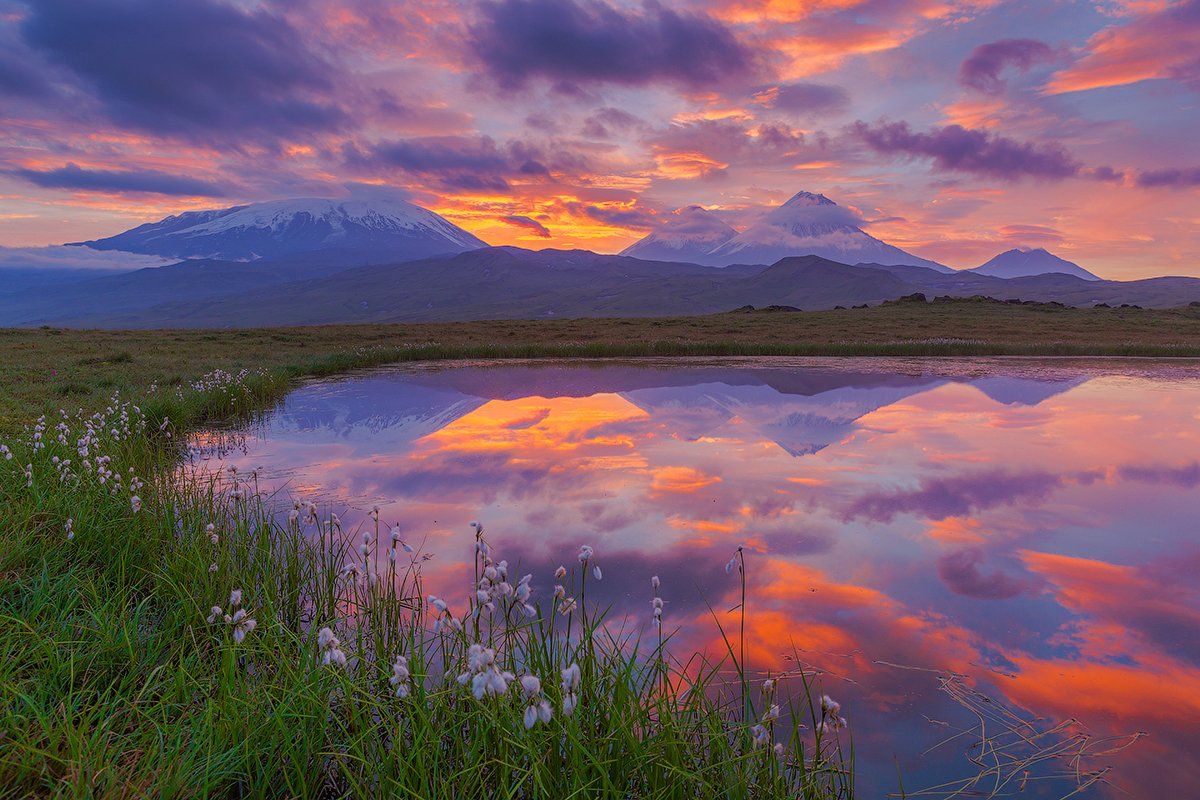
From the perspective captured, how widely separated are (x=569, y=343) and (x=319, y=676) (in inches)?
1768

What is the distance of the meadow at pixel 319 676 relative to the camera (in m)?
3.78

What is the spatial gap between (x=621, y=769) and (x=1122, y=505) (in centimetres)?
1237

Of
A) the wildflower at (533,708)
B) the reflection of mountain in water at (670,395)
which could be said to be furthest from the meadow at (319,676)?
the reflection of mountain in water at (670,395)

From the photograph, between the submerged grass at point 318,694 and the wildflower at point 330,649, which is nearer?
the wildflower at point 330,649

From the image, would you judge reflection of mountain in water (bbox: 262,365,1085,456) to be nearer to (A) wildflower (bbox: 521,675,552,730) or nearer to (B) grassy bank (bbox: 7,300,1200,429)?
(B) grassy bank (bbox: 7,300,1200,429)

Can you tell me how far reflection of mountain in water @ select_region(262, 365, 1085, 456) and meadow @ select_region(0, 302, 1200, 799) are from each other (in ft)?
25.6

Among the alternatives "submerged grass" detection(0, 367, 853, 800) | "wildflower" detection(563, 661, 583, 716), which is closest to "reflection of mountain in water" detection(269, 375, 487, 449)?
"submerged grass" detection(0, 367, 853, 800)

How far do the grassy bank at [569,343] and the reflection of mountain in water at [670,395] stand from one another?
246 inches

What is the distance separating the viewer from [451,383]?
30484 mm

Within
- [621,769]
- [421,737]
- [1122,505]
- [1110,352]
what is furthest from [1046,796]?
[1110,352]

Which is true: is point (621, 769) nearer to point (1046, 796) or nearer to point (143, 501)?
point (1046, 796)

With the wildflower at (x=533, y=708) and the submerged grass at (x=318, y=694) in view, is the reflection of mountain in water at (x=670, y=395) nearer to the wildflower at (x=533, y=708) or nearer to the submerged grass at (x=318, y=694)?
the submerged grass at (x=318, y=694)

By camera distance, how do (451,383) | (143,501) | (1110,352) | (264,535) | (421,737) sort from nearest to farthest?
1. (421,737)
2. (264,535)
3. (143,501)
4. (451,383)
5. (1110,352)

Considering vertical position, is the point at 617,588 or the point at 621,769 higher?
the point at 621,769
